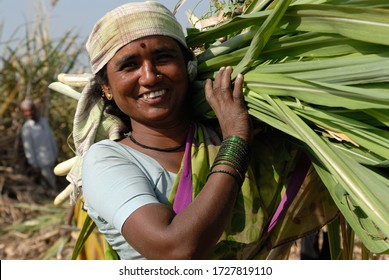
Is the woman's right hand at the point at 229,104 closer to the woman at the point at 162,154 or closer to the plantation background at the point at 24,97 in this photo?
the woman at the point at 162,154

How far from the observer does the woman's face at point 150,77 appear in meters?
1.97

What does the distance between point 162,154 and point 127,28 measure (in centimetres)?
38

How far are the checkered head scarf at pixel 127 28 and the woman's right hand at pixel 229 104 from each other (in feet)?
0.56

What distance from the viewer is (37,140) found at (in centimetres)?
916

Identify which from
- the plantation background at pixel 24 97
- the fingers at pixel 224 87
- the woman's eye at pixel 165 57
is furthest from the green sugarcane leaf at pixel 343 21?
the plantation background at pixel 24 97

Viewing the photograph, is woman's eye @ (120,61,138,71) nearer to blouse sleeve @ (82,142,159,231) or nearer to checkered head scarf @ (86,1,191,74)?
checkered head scarf @ (86,1,191,74)

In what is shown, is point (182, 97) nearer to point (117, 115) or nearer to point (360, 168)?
point (117, 115)

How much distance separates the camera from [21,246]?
7.21m

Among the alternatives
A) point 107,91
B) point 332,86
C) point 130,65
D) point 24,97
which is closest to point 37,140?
point 24,97

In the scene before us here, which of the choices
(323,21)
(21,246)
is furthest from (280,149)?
(21,246)

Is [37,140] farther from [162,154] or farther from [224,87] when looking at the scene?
[224,87]

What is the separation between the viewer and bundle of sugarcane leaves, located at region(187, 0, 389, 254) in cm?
181

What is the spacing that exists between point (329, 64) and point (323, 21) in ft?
0.37

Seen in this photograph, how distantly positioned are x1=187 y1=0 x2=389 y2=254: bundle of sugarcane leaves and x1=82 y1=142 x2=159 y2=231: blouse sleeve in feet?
1.24
